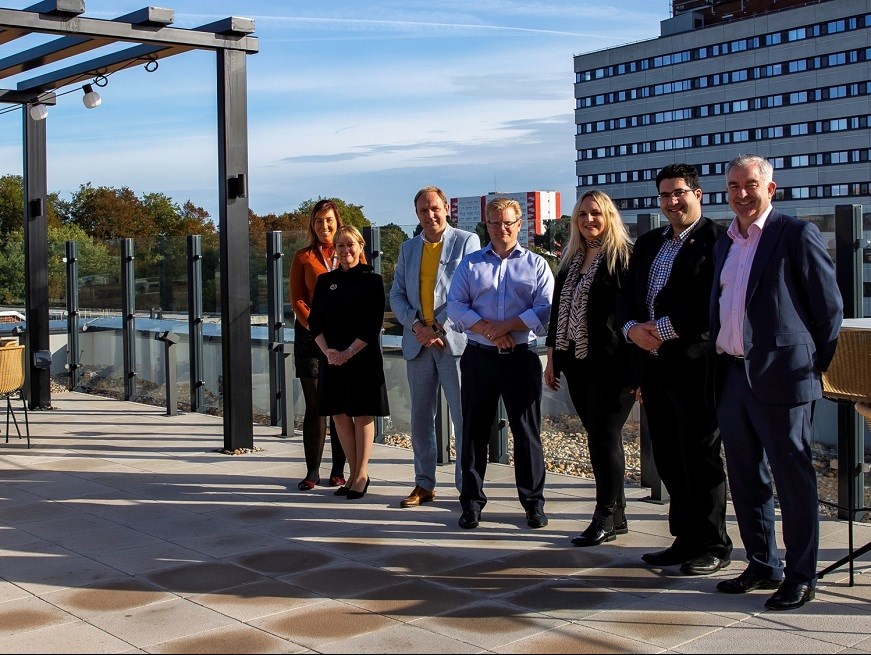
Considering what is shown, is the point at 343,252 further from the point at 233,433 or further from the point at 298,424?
the point at 298,424

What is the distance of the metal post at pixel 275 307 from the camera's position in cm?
1104

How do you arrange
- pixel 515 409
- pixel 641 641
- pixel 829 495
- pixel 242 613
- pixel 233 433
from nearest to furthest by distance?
pixel 641 641 → pixel 242 613 → pixel 515 409 → pixel 829 495 → pixel 233 433

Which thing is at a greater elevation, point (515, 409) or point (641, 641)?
point (515, 409)

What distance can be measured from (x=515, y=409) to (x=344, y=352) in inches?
53.2

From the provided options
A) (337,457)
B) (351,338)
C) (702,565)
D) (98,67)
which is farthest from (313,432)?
(98,67)

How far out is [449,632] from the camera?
4.73 m

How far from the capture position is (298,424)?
37.0ft

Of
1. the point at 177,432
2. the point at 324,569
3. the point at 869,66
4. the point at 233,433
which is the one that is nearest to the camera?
the point at 324,569

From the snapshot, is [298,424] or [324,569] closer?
[324,569]

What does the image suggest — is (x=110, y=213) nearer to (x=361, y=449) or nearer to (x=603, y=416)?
(x=361, y=449)

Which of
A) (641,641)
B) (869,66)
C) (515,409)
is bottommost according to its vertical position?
(641,641)

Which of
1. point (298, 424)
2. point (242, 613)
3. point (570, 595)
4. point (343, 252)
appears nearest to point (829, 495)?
point (570, 595)

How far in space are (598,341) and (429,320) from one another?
4.61 feet

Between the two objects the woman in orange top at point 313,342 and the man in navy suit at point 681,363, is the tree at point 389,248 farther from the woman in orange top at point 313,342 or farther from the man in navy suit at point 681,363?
the man in navy suit at point 681,363
